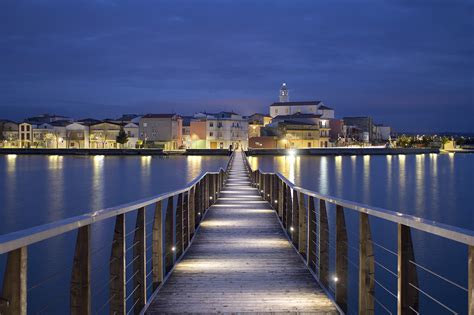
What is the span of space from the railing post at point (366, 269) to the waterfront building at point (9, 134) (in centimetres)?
10589

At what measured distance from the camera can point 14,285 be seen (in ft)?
8.05

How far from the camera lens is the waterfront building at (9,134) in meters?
99.7

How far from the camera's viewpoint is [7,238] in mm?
2332

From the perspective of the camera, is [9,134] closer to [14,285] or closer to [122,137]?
[122,137]

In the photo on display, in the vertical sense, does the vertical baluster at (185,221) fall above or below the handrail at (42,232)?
below

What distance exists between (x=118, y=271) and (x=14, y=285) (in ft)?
5.41

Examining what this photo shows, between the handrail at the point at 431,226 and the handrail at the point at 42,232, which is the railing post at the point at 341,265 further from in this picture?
the handrail at the point at 42,232

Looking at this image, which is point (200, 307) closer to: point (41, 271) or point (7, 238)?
Result: point (7, 238)

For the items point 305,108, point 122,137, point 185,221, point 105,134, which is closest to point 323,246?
point 185,221

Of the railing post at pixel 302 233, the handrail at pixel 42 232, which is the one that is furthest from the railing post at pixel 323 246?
the handrail at pixel 42 232

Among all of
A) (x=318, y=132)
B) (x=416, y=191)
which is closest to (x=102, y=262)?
(x=416, y=191)

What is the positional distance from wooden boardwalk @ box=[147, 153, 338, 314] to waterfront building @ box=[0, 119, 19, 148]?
100 meters

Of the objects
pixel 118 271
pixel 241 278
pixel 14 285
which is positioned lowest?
pixel 241 278

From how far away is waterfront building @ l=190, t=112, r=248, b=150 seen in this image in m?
86.3
